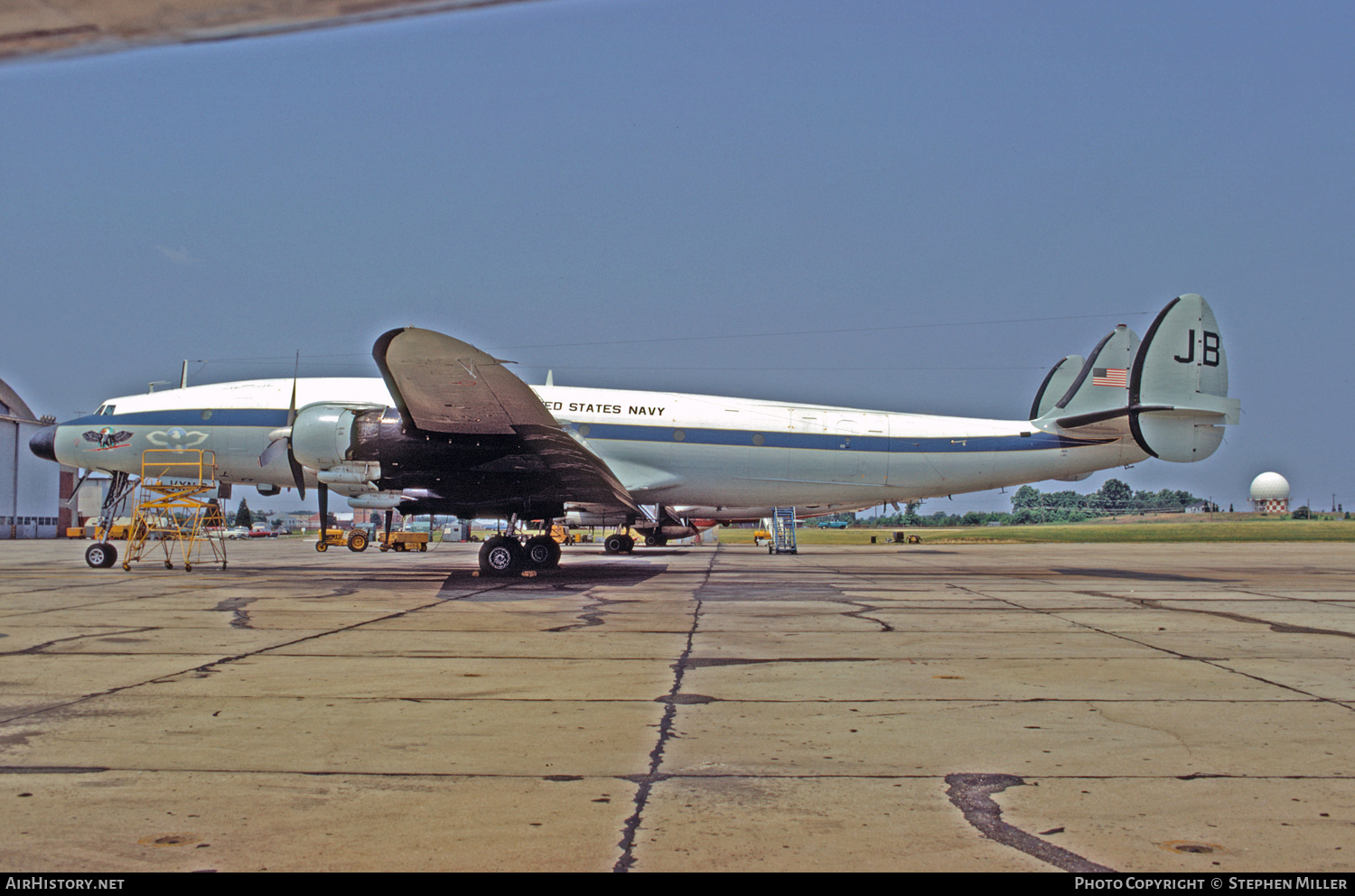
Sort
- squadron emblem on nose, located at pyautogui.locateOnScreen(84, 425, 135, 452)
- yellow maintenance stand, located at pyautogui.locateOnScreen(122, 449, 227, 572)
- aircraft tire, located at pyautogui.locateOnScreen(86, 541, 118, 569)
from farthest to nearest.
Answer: squadron emblem on nose, located at pyautogui.locateOnScreen(84, 425, 135, 452)
aircraft tire, located at pyautogui.locateOnScreen(86, 541, 118, 569)
yellow maintenance stand, located at pyautogui.locateOnScreen(122, 449, 227, 572)

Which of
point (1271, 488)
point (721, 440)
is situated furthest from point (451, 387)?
point (1271, 488)

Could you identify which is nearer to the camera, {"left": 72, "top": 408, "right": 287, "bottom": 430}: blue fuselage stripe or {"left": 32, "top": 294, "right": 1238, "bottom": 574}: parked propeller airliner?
{"left": 32, "top": 294, "right": 1238, "bottom": 574}: parked propeller airliner

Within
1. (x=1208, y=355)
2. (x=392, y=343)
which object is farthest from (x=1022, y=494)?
(x=392, y=343)

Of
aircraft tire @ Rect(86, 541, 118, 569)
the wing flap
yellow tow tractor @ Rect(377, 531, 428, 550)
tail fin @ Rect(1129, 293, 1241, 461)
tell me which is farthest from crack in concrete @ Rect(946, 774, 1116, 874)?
yellow tow tractor @ Rect(377, 531, 428, 550)

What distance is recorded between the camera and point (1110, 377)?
897 inches

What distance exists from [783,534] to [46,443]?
85.7 feet

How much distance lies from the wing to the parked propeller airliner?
287 mm

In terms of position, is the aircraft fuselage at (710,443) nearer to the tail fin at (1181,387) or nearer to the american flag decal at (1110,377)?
the tail fin at (1181,387)

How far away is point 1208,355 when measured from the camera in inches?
813

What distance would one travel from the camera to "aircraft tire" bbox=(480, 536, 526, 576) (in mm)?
18812

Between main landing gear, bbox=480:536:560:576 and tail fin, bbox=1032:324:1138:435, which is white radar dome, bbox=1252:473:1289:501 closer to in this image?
tail fin, bbox=1032:324:1138:435

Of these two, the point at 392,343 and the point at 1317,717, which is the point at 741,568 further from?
the point at 1317,717

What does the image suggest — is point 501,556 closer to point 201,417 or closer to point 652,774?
point 201,417
